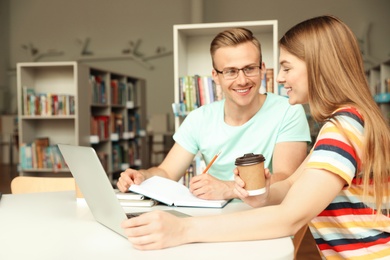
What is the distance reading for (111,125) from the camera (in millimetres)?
6367

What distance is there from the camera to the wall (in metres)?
10.6

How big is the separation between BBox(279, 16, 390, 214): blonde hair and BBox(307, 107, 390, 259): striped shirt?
0.12 ft

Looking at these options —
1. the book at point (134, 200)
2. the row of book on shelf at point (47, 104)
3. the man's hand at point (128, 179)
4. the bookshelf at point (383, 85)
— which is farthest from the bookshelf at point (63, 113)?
the book at point (134, 200)

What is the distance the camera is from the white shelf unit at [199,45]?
3.59 metres

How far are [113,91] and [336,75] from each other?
5556 mm

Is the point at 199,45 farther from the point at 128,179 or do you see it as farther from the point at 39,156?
the point at 39,156

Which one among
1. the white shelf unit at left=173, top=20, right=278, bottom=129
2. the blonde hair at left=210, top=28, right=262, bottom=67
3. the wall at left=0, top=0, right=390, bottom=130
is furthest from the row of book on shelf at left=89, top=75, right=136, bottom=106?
the blonde hair at left=210, top=28, right=262, bottom=67

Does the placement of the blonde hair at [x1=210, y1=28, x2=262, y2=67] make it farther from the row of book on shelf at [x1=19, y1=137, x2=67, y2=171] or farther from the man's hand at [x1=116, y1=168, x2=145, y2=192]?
the row of book on shelf at [x1=19, y1=137, x2=67, y2=171]

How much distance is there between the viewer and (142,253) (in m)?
1.08

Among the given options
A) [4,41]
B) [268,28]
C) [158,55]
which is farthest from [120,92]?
[4,41]

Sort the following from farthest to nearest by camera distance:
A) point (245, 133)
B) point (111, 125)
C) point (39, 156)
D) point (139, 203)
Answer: point (111, 125)
point (39, 156)
point (245, 133)
point (139, 203)

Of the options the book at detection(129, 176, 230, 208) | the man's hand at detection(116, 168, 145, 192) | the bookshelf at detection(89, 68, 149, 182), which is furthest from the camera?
the bookshelf at detection(89, 68, 149, 182)

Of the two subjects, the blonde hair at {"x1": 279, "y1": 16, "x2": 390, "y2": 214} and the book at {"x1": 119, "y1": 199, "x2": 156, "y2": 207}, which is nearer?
the blonde hair at {"x1": 279, "y1": 16, "x2": 390, "y2": 214}

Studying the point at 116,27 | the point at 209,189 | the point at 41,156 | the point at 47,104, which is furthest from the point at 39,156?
the point at 116,27
